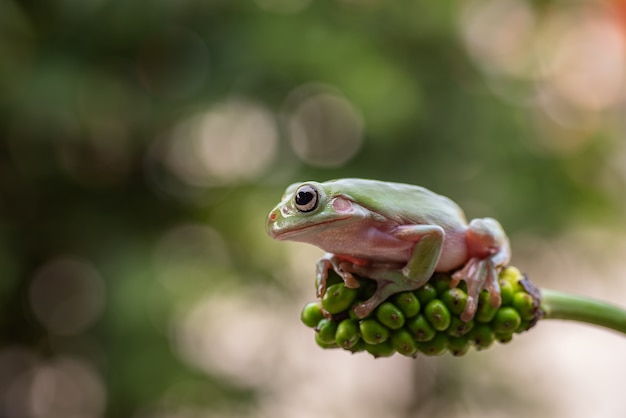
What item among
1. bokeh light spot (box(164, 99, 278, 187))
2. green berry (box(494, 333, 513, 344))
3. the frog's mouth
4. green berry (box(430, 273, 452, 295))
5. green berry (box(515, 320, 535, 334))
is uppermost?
the frog's mouth

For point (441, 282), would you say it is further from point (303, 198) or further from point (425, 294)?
point (303, 198)

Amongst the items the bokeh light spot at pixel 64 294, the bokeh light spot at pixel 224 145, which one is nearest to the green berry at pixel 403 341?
the bokeh light spot at pixel 224 145

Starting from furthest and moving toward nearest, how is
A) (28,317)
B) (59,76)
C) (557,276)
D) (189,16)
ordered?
(557,276) → (28,317) → (189,16) → (59,76)

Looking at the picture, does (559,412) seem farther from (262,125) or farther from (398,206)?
(398,206)

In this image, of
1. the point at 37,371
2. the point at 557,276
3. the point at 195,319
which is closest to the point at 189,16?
the point at 195,319

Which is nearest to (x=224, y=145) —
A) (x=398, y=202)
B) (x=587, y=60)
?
(x=587, y=60)

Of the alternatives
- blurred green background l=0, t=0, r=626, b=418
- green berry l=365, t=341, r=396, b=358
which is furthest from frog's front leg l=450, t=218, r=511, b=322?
blurred green background l=0, t=0, r=626, b=418

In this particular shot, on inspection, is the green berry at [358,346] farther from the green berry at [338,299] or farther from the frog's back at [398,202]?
the frog's back at [398,202]

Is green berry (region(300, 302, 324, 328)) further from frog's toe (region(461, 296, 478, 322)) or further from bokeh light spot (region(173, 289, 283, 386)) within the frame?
bokeh light spot (region(173, 289, 283, 386))
